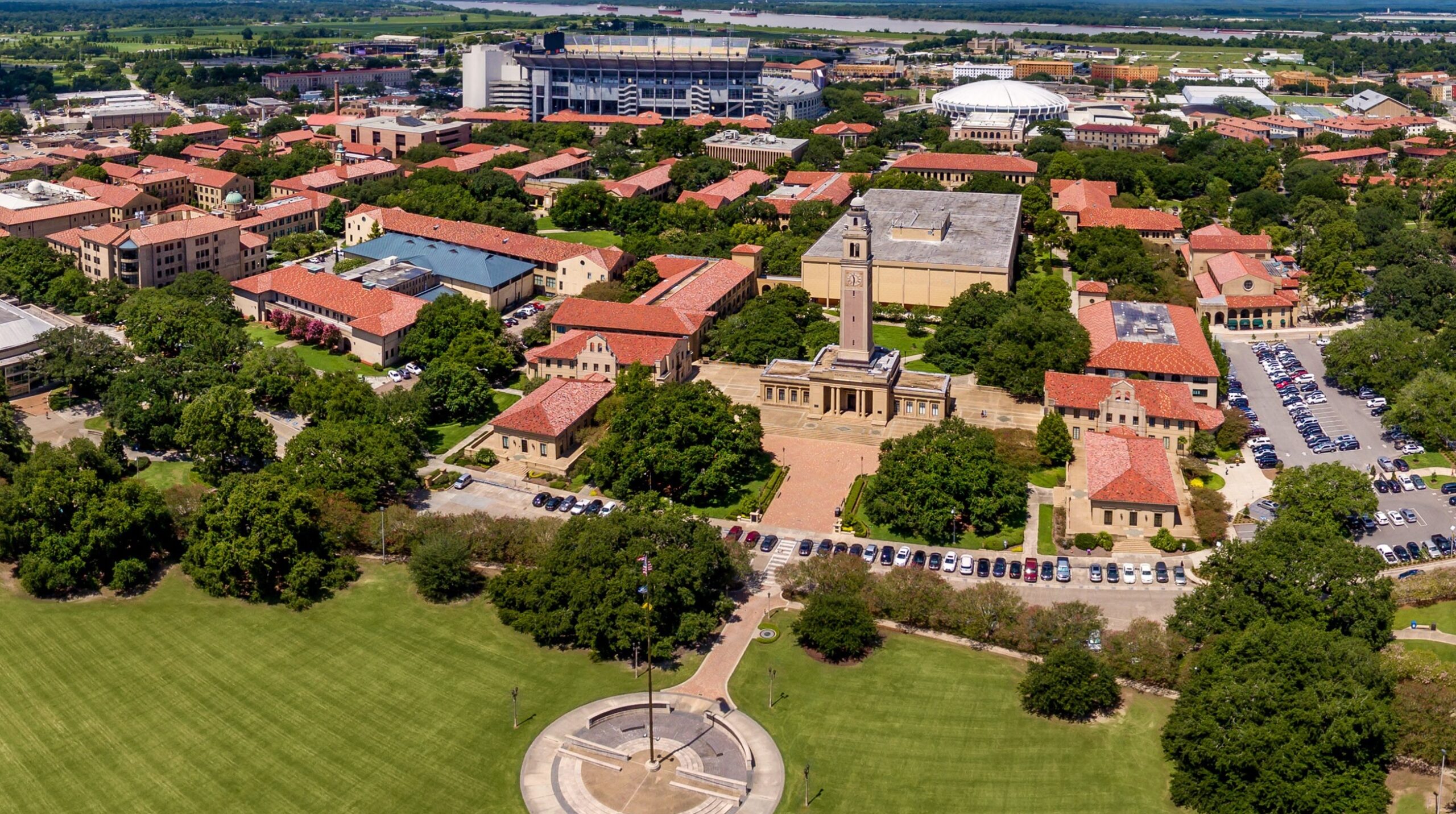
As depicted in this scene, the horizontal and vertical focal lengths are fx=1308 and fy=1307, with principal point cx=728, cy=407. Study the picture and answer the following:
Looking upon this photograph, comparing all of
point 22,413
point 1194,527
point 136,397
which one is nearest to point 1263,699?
point 1194,527

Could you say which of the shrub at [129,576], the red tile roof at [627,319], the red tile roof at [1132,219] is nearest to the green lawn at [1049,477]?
the red tile roof at [627,319]

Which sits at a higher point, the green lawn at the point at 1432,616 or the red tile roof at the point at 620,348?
the red tile roof at the point at 620,348

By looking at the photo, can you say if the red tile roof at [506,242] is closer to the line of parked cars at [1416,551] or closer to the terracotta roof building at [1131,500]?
the terracotta roof building at [1131,500]

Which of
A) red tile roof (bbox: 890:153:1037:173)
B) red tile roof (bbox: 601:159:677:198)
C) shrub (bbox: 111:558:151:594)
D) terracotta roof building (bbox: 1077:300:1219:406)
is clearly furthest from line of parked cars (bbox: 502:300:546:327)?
red tile roof (bbox: 890:153:1037:173)

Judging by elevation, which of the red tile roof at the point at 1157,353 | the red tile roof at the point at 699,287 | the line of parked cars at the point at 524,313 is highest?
the red tile roof at the point at 699,287

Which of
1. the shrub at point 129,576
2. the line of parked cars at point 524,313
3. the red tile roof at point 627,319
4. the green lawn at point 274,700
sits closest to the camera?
the green lawn at point 274,700

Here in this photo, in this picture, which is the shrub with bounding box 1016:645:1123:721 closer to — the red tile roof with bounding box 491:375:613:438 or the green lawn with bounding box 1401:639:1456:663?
the green lawn with bounding box 1401:639:1456:663

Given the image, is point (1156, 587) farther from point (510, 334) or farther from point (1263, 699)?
point (510, 334)
